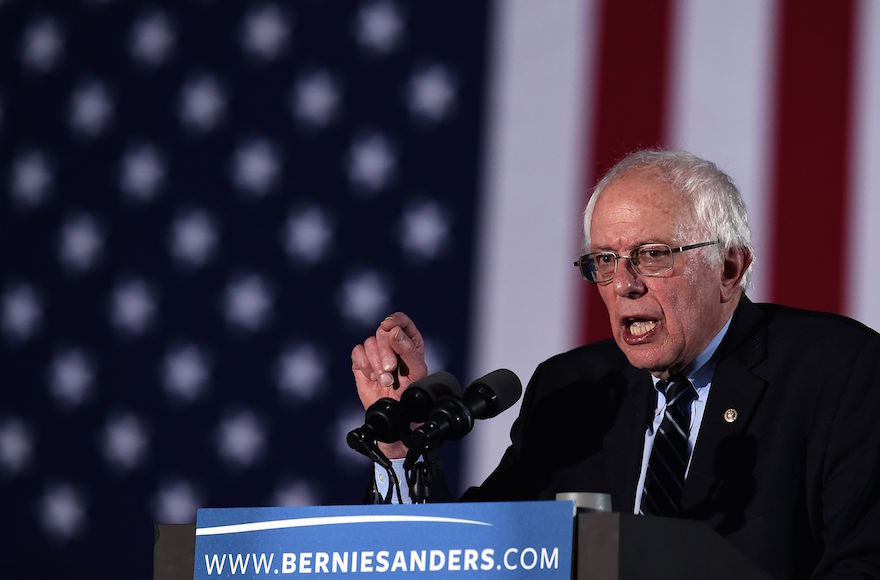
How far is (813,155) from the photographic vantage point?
9.91 ft

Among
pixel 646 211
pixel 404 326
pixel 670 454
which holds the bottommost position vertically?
pixel 670 454

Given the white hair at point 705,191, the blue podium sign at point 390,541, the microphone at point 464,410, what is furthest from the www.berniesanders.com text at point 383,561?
the white hair at point 705,191

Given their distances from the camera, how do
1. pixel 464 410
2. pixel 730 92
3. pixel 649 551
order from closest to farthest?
pixel 649 551
pixel 464 410
pixel 730 92

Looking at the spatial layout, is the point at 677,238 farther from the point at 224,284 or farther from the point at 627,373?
the point at 224,284

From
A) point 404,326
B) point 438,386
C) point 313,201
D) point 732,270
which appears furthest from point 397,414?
point 313,201

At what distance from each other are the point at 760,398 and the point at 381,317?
1.53 metres

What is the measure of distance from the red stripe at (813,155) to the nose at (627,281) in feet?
2.96

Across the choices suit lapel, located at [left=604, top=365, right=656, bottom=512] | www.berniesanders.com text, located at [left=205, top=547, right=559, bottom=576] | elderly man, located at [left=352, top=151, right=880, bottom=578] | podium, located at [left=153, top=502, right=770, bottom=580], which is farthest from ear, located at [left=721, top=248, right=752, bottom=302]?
www.berniesanders.com text, located at [left=205, top=547, right=559, bottom=576]

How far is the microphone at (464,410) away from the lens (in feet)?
5.55

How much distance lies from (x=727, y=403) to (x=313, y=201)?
5.79 ft

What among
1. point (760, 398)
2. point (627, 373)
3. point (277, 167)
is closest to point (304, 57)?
point (277, 167)

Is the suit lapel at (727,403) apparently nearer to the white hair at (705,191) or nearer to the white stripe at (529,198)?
the white hair at (705,191)

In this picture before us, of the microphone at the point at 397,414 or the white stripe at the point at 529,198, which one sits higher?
the white stripe at the point at 529,198

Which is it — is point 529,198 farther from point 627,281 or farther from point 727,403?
point 727,403
